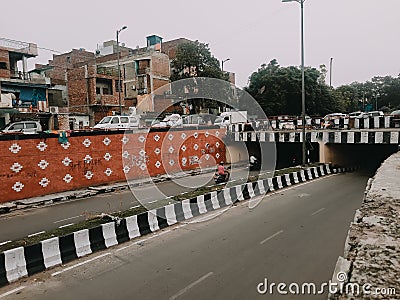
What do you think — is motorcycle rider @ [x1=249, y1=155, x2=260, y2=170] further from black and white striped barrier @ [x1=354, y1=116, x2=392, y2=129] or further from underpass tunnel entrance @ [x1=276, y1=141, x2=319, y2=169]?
black and white striped barrier @ [x1=354, y1=116, x2=392, y2=129]

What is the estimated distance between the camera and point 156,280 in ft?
20.7

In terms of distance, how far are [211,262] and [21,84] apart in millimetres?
29069

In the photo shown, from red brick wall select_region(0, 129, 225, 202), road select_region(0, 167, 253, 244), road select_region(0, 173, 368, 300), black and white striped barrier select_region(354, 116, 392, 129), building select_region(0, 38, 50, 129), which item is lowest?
road select_region(0, 167, 253, 244)

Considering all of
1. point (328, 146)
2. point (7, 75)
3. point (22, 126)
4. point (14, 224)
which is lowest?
point (14, 224)

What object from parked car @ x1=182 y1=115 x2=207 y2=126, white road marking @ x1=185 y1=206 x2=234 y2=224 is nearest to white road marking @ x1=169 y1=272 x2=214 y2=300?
white road marking @ x1=185 y1=206 x2=234 y2=224

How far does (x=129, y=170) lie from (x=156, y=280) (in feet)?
42.5

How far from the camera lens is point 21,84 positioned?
97.1 feet

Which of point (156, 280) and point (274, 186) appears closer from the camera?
point (156, 280)

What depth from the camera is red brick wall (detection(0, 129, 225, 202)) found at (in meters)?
14.1

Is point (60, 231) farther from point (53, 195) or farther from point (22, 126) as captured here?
point (22, 126)

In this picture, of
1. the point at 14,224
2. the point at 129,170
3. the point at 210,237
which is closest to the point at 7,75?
the point at 129,170

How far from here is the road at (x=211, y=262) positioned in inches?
234

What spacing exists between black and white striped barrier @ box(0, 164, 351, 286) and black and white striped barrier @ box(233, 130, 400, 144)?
9030 millimetres

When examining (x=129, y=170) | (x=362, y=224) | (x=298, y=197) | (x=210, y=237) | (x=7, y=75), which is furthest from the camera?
(x=7, y=75)
